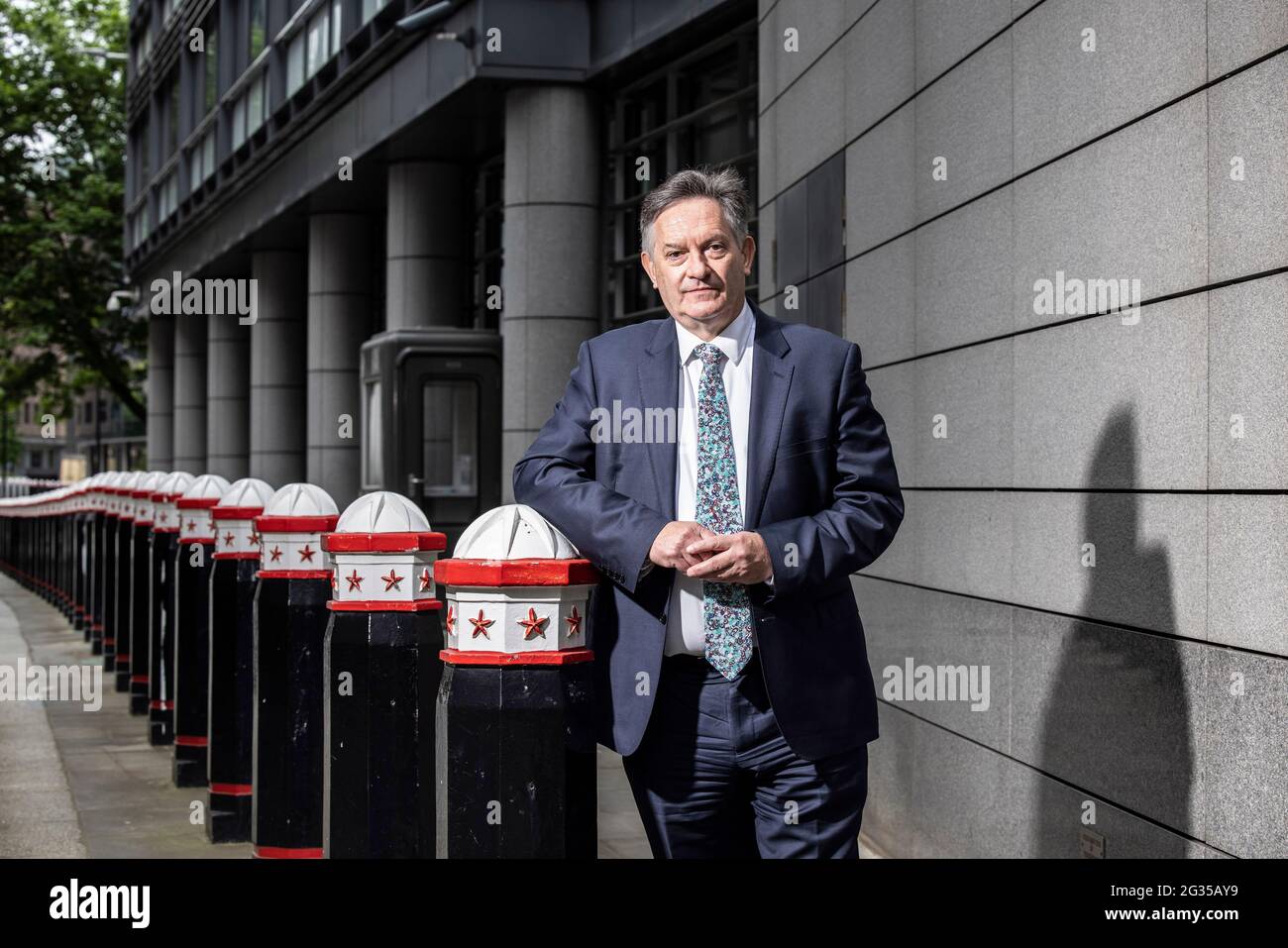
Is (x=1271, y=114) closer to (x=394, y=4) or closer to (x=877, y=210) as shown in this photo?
(x=877, y=210)

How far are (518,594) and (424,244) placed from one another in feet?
52.6

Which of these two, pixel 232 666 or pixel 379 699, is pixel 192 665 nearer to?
pixel 232 666

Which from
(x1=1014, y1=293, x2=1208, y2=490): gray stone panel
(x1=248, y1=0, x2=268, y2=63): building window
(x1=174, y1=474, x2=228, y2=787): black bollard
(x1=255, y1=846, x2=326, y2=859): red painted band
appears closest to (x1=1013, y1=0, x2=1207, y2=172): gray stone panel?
(x1=1014, y1=293, x2=1208, y2=490): gray stone panel

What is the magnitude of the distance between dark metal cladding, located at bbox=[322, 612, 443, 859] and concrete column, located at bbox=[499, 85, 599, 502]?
10.1 meters

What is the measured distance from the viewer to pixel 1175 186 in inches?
177

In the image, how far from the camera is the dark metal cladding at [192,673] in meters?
7.97

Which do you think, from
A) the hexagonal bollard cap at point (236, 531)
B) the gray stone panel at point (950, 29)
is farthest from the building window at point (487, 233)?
the gray stone panel at point (950, 29)

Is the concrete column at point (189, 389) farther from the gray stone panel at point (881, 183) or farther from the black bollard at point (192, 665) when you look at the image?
the gray stone panel at point (881, 183)

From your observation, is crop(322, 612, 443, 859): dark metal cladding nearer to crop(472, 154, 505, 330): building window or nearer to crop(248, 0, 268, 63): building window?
crop(472, 154, 505, 330): building window

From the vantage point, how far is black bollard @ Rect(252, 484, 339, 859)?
19.3ft

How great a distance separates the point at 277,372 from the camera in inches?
1047

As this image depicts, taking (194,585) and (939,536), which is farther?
A: (194,585)
